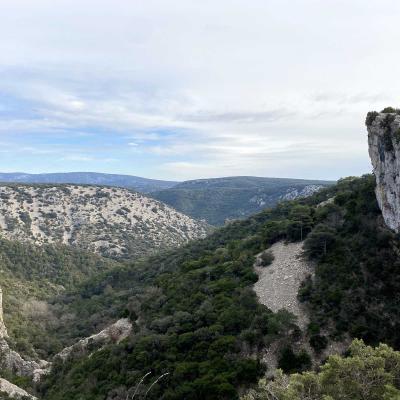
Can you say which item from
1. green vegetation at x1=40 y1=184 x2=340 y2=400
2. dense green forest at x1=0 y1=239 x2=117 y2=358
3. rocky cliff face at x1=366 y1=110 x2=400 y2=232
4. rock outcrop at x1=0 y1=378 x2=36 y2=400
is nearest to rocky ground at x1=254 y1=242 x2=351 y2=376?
green vegetation at x1=40 y1=184 x2=340 y2=400

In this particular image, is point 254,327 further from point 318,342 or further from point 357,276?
point 357,276

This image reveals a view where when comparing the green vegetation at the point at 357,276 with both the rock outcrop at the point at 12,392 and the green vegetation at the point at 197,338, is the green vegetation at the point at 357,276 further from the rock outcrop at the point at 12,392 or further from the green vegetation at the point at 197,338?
the rock outcrop at the point at 12,392

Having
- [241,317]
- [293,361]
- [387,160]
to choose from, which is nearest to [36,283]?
[241,317]

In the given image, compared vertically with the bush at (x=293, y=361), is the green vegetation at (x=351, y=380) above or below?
above

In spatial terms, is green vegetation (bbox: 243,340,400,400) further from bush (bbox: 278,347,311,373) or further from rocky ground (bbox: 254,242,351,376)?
rocky ground (bbox: 254,242,351,376)

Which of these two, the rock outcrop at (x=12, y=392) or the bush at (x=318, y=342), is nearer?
the bush at (x=318, y=342)

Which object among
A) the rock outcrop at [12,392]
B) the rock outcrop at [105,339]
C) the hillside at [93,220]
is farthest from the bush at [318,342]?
the hillside at [93,220]

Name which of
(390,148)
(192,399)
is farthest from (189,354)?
(390,148)
